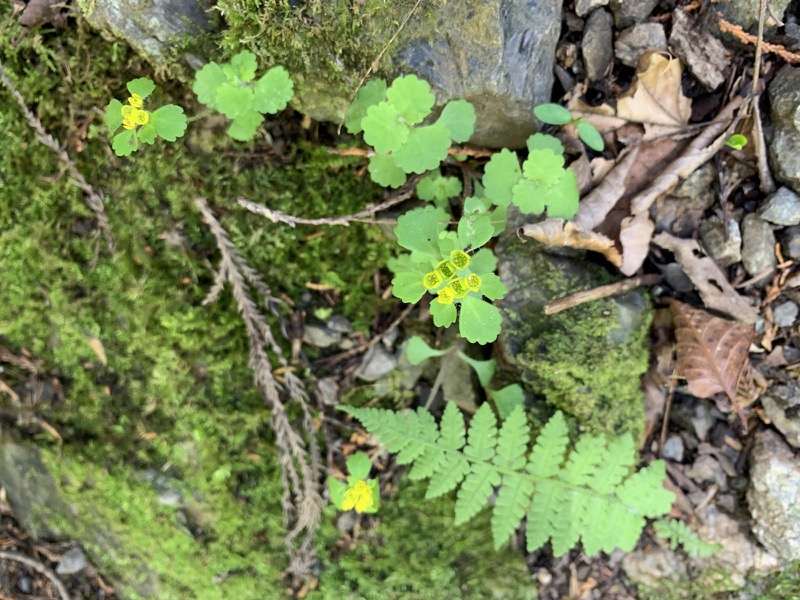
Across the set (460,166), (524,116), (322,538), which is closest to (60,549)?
(322,538)

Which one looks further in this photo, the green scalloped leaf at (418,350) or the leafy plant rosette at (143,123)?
the green scalloped leaf at (418,350)

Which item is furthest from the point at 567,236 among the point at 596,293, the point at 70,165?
the point at 70,165

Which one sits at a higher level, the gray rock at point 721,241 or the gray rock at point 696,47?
the gray rock at point 696,47

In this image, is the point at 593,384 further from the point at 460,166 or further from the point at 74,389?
the point at 74,389

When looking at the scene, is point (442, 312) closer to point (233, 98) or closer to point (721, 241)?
point (233, 98)

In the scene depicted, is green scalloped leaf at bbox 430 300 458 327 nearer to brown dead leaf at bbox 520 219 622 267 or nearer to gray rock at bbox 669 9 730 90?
brown dead leaf at bbox 520 219 622 267

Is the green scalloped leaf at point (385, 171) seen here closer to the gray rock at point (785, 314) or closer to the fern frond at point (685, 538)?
the gray rock at point (785, 314)

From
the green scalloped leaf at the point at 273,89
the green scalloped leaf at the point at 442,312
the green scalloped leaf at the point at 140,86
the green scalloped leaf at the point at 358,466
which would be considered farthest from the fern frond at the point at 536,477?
the green scalloped leaf at the point at 140,86
